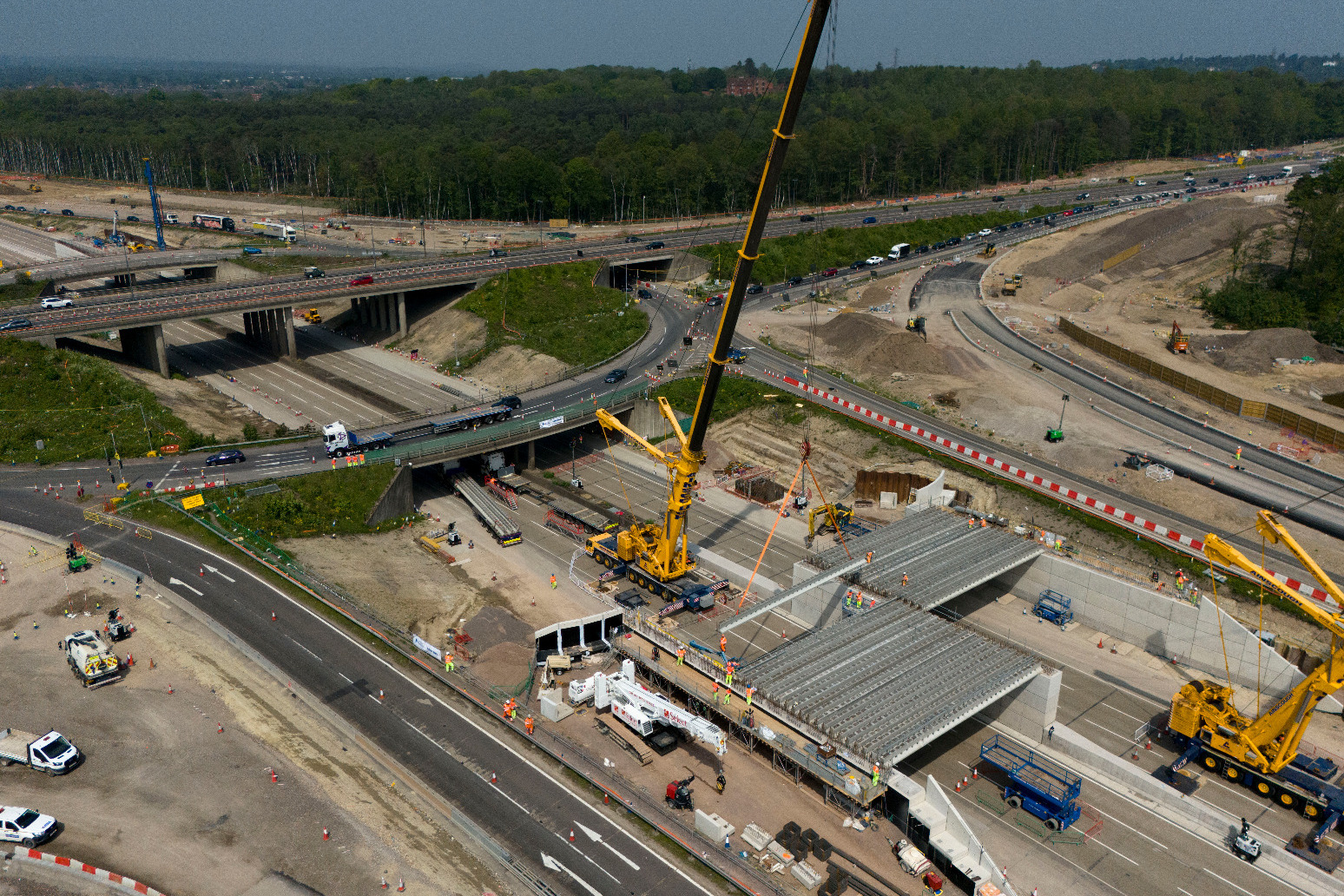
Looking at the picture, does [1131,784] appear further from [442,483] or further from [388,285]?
[388,285]

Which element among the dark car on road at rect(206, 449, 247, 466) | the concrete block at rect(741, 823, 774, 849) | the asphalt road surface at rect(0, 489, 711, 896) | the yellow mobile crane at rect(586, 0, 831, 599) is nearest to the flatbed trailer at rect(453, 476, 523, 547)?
the yellow mobile crane at rect(586, 0, 831, 599)

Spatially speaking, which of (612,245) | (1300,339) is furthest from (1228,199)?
(612,245)

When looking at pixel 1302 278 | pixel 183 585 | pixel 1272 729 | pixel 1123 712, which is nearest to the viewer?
pixel 1272 729

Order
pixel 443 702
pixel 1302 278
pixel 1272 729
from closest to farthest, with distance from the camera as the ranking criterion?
pixel 1272 729
pixel 443 702
pixel 1302 278

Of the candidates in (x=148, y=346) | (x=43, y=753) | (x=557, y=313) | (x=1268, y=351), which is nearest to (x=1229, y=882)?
(x=43, y=753)

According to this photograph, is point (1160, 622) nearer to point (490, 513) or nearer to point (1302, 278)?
point (490, 513)

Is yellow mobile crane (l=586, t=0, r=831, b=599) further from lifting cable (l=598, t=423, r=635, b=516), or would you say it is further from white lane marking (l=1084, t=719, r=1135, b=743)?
white lane marking (l=1084, t=719, r=1135, b=743)
